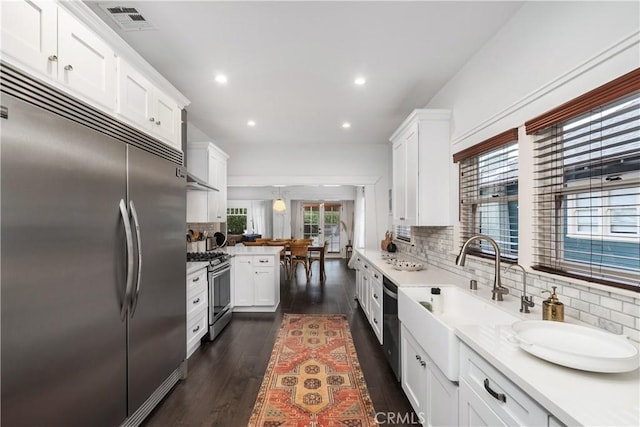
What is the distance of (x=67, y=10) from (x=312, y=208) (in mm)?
9498

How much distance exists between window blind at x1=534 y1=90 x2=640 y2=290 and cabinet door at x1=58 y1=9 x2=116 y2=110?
8.12ft

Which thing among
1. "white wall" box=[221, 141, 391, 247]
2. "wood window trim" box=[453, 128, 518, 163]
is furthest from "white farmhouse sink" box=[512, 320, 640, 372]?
"white wall" box=[221, 141, 391, 247]

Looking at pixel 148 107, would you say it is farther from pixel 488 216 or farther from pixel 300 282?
pixel 300 282

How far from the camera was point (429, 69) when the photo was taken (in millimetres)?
2775

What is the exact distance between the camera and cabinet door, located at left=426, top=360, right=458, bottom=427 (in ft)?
4.72

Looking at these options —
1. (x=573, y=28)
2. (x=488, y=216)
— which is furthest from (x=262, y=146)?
(x=573, y=28)

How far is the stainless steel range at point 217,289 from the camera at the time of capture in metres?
3.35

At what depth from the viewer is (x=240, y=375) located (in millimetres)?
2590

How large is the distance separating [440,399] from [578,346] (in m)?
0.71

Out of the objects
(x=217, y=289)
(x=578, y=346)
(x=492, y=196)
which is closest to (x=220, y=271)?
(x=217, y=289)

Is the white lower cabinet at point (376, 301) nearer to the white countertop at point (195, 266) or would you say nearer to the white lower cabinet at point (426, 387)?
the white lower cabinet at point (426, 387)

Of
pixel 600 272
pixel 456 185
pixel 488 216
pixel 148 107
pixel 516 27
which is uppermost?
pixel 516 27

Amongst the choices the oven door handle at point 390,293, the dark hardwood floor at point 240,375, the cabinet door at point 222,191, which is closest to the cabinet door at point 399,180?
the oven door handle at point 390,293

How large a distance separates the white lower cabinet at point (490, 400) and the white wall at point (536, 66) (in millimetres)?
921
